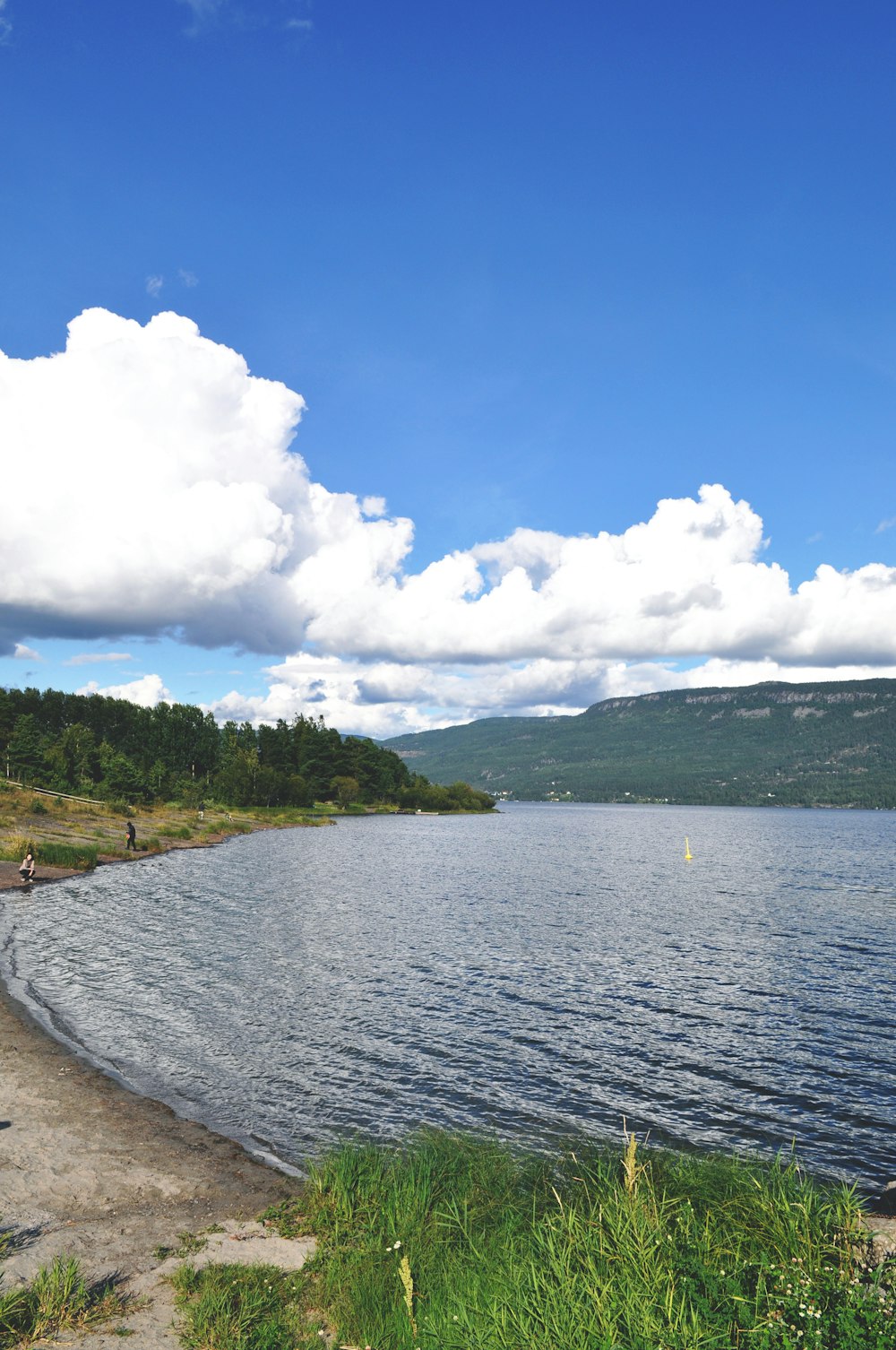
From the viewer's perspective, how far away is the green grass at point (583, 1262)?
8.29 metres

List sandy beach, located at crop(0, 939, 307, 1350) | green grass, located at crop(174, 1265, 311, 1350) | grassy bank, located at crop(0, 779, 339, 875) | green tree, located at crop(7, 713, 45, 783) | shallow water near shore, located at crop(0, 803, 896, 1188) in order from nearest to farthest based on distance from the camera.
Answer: green grass, located at crop(174, 1265, 311, 1350), sandy beach, located at crop(0, 939, 307, 1350), shallow water near shore, located at crop(0, 803, 896, 1188), grassy bank, located at crop(0, 779, 339, 875), green tree, located at crop(7, 713, 45, 783)

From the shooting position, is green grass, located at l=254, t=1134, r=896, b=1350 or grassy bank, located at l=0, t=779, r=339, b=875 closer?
green grass, located at l=254, t=1134, r=896, b=1350

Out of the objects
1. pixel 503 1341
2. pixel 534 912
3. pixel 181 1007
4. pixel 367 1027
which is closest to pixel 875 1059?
pixel 367 1027

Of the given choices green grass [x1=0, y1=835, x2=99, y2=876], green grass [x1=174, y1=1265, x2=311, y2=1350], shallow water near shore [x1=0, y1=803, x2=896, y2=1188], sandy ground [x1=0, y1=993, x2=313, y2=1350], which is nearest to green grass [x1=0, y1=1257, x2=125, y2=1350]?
sandy ground [x1=0, y1=993, x2=313, y2=1350]

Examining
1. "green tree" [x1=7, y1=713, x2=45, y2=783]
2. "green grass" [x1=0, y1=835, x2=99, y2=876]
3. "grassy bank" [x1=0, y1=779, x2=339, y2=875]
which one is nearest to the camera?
"green grass" [x1=0, y1=835, x2=99, y2=876]

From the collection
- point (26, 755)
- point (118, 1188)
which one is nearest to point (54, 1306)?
point (118, 1188)

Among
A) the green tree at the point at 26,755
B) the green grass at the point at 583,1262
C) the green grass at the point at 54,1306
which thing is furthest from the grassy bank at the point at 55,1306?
the green tree at the point at 26,755

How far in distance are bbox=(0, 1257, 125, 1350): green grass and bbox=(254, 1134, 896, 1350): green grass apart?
1.80 metres

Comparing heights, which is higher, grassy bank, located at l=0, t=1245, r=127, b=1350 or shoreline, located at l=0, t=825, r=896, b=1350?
grassy bank, located at l=0, t=1245, r=127, b=1350

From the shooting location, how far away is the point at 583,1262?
1021 cm

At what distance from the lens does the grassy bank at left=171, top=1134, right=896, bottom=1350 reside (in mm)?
8344

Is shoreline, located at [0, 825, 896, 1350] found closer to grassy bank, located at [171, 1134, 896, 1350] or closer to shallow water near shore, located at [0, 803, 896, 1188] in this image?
grassy bank, located at [171, 1134, 896, 1350]

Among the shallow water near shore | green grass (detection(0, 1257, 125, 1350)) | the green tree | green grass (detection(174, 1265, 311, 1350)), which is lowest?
the shallow water near shore

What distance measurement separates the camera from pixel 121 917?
50.7 m
